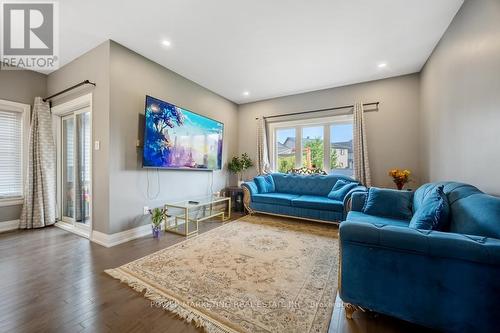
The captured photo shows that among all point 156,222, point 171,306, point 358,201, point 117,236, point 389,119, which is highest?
point 389,119

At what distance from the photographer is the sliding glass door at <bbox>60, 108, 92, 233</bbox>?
334 centimetres

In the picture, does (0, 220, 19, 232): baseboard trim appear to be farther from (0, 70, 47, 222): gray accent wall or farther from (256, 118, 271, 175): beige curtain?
(256, 118, 271, 175): beige curtain

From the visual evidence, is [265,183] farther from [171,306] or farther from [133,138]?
[171,306]

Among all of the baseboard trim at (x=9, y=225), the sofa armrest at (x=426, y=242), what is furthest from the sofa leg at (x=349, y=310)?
the baseboard trim at (x=9, y=225)

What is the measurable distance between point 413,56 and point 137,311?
470 centimetres

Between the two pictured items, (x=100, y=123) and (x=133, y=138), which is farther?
(x=133, y=138)

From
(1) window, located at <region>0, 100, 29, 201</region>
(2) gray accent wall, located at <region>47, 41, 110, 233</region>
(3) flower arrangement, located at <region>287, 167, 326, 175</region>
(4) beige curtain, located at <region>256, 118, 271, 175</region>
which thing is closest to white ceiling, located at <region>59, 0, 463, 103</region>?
(2) gray accent wall, located at <region>47, 41, 110, 233</region>

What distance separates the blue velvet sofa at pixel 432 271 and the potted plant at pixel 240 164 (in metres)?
3.88

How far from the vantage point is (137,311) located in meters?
1.51

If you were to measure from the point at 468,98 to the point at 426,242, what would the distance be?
1.87 meters

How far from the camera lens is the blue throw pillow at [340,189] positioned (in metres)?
3.60

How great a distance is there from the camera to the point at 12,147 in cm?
344

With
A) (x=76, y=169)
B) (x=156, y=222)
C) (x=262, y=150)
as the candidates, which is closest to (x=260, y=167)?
(x=262, y=150)

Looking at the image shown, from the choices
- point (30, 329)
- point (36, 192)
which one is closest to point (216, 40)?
point (30, 329)
